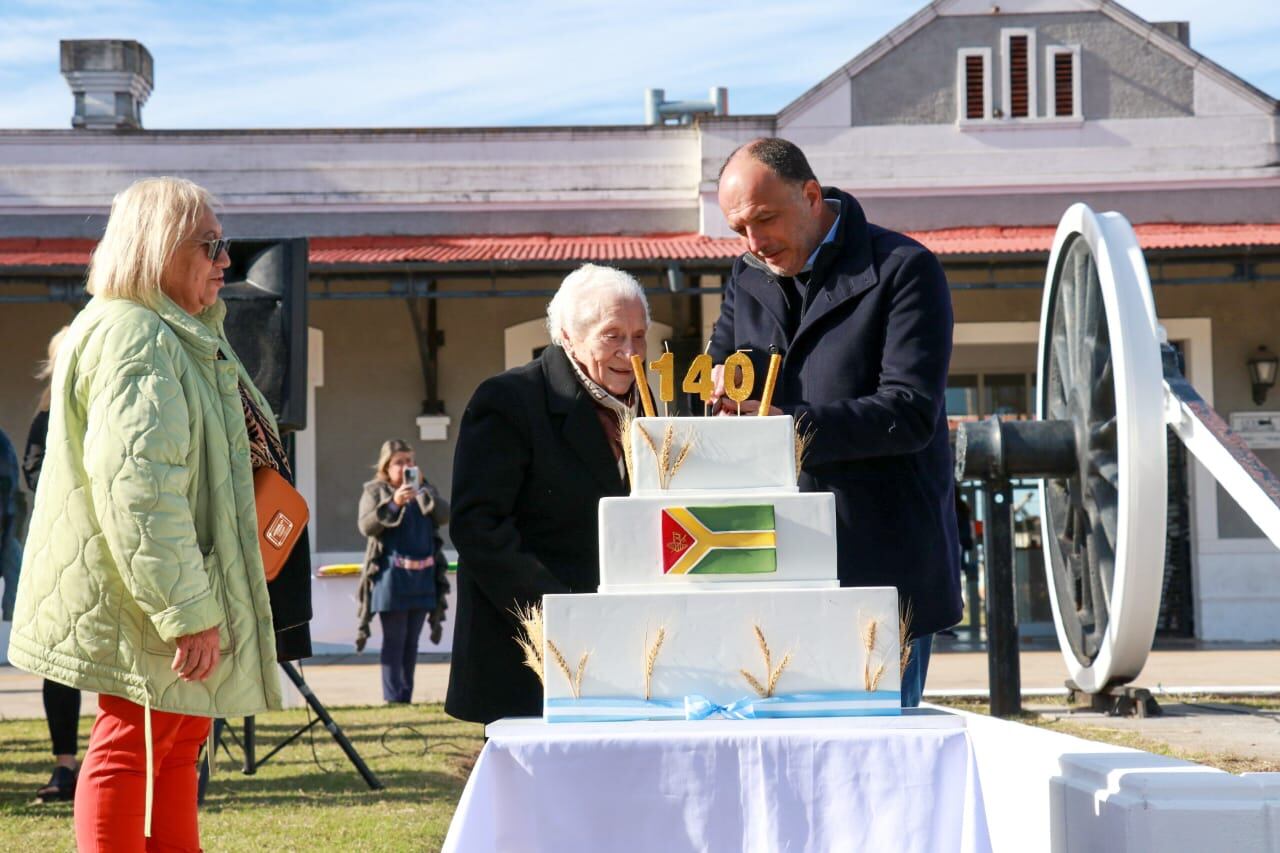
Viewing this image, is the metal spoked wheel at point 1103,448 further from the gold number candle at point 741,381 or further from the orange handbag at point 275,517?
the orange handbag at point 275,517

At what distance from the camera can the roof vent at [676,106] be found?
20.4 m

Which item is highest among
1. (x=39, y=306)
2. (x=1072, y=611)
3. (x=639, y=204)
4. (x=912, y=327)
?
(x=639, y=204)

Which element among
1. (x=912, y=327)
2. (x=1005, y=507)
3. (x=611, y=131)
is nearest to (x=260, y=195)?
(x=611, y=131)

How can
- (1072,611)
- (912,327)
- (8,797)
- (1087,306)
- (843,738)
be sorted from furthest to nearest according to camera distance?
1. (1072,611)
2. (1087,306)
3. (8,797)
4. (912,327)
5. (843,738)

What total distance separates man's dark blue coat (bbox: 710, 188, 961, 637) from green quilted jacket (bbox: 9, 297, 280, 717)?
3.84 ft

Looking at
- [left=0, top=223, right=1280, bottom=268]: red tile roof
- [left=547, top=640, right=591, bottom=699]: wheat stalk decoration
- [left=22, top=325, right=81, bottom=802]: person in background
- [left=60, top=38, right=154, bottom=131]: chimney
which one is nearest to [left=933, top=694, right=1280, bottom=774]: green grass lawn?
[left=547, top=640, right=591, bottom=699]: wheat stalk decoration

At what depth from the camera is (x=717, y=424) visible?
2.75 m

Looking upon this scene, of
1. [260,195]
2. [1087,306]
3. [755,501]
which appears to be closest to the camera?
[755,501]

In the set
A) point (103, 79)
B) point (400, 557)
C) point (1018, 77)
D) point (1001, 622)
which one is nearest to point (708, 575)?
point (1001, 622)

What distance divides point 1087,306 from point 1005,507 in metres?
1.09

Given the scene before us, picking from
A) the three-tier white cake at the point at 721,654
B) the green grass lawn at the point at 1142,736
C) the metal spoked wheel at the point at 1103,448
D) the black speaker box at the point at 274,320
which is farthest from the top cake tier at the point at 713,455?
the metal spoked wheel at the point at 1103,448

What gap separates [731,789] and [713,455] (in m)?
0.62

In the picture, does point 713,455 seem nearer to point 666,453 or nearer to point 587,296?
point 666,453

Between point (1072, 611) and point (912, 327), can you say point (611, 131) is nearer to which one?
point (1072, 611)
